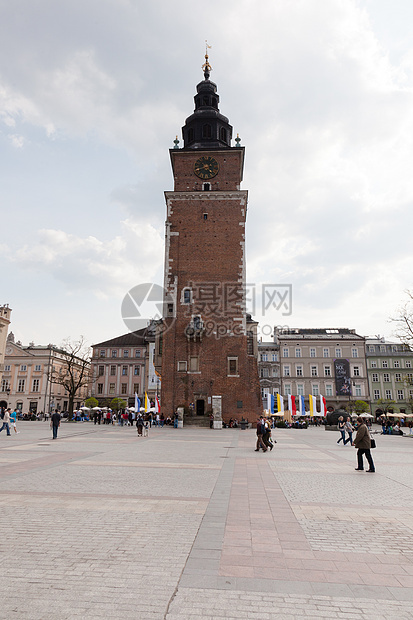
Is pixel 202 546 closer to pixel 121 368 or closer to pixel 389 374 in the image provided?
pixel 121 368

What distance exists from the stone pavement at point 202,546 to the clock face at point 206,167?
131 feet

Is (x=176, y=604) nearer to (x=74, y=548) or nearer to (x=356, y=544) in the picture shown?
(x=74, y=548)

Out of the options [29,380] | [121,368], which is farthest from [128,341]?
[29,380]

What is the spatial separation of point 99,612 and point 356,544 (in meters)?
3.76

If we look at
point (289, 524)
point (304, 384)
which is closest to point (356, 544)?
point (289, 524)

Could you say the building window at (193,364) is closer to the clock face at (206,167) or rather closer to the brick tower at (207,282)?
the brick tower at (207,282)

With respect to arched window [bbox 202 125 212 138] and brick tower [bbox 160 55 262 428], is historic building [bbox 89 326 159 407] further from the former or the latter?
arched window [bbox 202 125 212 138]

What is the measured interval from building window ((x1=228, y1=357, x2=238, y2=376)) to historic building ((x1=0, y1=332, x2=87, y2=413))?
46904mm

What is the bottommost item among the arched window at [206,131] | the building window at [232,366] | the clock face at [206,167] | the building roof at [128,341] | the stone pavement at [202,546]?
the stone pavement at [202,546]

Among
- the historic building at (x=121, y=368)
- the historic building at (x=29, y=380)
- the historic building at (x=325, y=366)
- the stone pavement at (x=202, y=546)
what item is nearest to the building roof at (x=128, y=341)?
the historic building at (x=121, y=368)

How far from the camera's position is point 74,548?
549 cm

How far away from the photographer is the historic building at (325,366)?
75562 millimetres

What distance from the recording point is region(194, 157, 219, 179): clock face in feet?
152

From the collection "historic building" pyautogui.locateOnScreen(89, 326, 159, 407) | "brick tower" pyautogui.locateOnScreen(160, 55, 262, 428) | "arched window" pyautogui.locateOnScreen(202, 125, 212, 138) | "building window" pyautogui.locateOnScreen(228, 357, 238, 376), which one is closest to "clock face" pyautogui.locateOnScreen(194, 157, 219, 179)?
"brick tower" pyautogui.locateOnScreen(160, 55, 262, 428)
